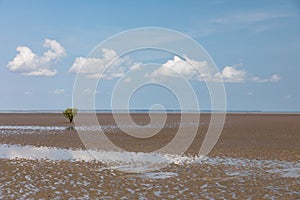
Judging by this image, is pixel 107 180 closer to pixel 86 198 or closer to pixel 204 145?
pixel 86 198

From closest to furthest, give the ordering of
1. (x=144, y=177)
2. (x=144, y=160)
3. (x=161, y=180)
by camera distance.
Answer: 1. (x=161, y=180)
2. (x=144, y=177)
3. (x=144, y=160)

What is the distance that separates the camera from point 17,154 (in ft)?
67.4

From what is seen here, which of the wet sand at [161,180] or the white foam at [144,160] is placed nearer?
the wet sand at [161,180]

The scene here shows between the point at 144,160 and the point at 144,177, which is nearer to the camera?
the point at 144,177

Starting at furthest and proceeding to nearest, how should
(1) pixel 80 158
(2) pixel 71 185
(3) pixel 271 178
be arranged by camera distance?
(1) pixel 80 158 → (3) pixel 271 178 → (2) pixel 71 185

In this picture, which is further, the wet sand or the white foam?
the white foam

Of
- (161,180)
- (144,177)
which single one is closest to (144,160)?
(144,177)

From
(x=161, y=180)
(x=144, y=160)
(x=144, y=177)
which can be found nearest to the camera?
(x=161, y=180)

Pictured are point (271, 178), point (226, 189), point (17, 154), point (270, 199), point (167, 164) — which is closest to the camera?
point (270, 199)

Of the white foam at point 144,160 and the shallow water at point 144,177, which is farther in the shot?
the white foam at point 144,160

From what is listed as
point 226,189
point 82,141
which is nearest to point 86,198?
point 226,189

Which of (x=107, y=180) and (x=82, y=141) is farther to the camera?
(x=82, y=141)

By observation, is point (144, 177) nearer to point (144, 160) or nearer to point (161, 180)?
point (161, 180)

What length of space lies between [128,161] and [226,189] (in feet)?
21.7
